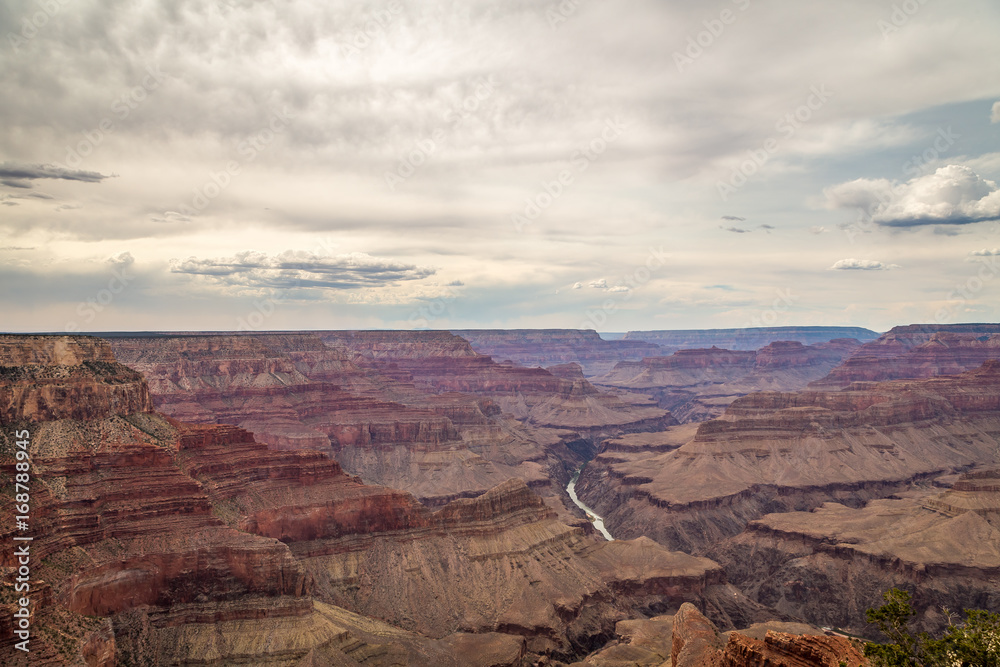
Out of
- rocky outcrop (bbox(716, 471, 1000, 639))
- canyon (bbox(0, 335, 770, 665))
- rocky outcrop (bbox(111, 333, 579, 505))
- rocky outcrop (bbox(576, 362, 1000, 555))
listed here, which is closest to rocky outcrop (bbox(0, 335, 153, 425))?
canyon (bbox(0, 335, 770, 665))

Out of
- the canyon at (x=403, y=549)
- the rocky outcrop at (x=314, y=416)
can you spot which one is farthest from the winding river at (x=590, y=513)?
the rocky outcrop at (x=314, y=416)

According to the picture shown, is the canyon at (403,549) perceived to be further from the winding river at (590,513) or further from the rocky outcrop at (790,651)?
the winding river at (590,513)

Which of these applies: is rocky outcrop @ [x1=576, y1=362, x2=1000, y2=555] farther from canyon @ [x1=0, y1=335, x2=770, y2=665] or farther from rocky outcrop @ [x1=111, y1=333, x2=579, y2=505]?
canyon @ [x1=0, y1=335, x2=770, y2=665]

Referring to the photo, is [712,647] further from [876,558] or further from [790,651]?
[876,558]

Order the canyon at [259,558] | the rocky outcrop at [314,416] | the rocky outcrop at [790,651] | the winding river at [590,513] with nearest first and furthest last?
the rocky outcrop at [790,651] < the canyon at [259,558] < the winding river at [590,513] < the rocky outcrop at [314,416]

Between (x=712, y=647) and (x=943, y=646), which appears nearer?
(x=943, y=646)

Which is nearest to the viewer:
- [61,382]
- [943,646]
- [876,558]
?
[943,646]

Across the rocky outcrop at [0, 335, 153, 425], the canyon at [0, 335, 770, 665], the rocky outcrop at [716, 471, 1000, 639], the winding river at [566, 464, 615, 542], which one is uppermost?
the rocky outcrop at [0, 335, 153, 425]

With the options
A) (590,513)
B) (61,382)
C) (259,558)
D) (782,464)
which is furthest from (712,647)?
(782,464)

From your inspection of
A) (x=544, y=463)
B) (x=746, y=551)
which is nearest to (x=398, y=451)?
(x=544, y=463)
